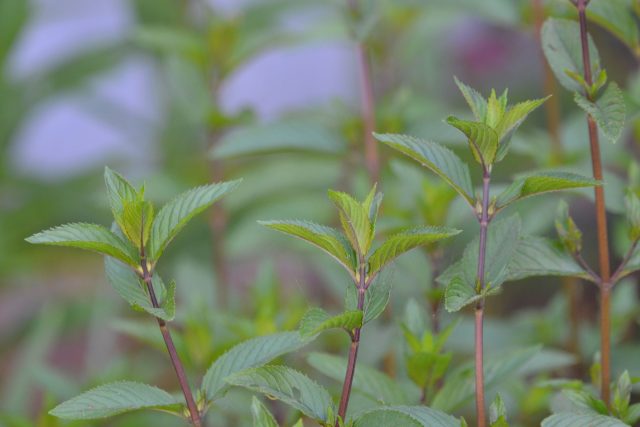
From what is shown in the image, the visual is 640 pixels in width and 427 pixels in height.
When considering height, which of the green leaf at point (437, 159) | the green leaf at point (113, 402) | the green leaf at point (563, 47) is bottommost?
the green leaf at point (113, 402)

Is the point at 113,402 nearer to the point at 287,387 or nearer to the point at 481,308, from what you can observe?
the point at 287,387

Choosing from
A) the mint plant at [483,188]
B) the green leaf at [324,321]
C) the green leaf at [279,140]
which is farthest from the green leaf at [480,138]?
the green leaf at [279,140]

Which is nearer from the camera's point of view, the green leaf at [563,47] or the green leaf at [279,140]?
the green leaf at [563,47]

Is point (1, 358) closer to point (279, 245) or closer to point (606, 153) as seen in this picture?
point (279, 245)

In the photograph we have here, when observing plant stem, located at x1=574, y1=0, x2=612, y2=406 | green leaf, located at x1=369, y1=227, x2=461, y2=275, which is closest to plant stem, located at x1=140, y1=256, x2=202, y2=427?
green leaf, located at x1=369, y1=227, x2=461, y2=275

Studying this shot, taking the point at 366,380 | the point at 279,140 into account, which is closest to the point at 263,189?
the point at 279,140

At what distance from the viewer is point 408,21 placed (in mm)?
1142

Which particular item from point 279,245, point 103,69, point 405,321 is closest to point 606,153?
point 405,321

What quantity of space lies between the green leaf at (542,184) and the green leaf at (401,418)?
0.11 metres

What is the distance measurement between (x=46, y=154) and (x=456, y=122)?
237cm

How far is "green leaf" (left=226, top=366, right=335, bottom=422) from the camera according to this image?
443 mm

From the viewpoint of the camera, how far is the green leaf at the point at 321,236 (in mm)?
429

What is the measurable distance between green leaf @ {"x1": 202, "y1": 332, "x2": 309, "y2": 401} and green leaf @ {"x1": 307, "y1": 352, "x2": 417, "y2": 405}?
0.05m

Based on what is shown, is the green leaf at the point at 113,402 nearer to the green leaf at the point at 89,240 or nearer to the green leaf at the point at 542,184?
the green leaf at the point at 89,240
